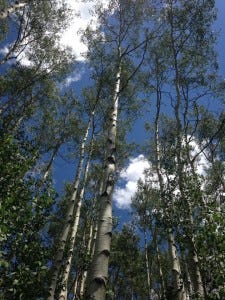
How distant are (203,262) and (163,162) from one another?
9.61m

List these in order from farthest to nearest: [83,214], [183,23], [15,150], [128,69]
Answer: [83,214]
[128,69]
[183,23]
[15,150]

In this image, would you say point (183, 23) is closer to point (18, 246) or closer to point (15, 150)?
point (15, 150)

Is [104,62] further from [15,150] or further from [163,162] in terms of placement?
[15,150]

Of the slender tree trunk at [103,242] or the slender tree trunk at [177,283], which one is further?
the slender tree trunk at [177,283]

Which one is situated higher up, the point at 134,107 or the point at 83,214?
the point at 134,107

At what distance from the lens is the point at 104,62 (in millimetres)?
20297

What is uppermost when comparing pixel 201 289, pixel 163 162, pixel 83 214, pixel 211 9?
pixel 211 9

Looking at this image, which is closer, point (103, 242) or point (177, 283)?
point (103, 242)

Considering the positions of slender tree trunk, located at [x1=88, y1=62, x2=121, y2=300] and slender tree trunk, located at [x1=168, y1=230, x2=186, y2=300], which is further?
slender tree trunk, located at [x1=168, y1=230, x2=186, y2=300]

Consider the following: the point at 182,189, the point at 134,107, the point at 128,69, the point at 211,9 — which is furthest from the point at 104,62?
the point at 182,189

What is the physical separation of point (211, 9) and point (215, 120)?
8.28m

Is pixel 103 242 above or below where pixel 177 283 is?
below

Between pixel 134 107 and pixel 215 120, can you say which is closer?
pixel 134 107

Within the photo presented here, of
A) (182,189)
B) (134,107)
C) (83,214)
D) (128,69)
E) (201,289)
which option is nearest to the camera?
(201,289)
